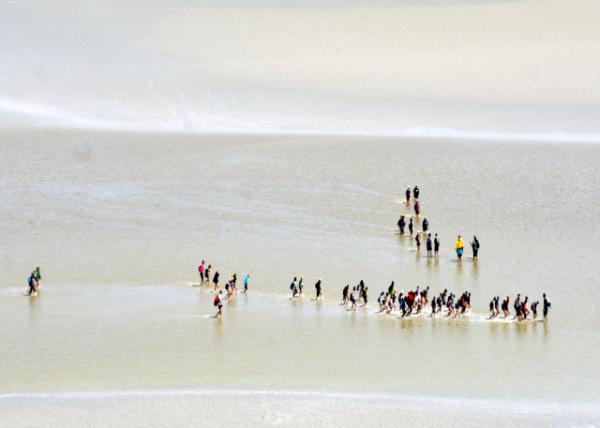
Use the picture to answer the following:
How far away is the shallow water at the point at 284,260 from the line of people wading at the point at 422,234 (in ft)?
0.92

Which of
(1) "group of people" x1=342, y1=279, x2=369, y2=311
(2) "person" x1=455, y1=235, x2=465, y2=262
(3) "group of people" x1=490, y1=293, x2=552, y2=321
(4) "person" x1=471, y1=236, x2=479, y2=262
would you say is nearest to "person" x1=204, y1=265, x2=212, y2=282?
(1) "group of people" x1=342, y1=279, x2=369, y2=311

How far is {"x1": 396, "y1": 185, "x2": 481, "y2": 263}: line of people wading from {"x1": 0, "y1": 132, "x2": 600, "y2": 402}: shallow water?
0.28 m

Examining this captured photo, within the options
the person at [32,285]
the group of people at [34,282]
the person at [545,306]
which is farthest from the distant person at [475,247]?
the person at [32,285]

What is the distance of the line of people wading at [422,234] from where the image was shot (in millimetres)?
29266

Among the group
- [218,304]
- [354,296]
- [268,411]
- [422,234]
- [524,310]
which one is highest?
[422,234]

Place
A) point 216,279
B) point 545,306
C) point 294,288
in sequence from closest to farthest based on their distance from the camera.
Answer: point 545,306, point 294,288, point 216,279

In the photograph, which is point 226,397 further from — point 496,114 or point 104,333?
point 496,114

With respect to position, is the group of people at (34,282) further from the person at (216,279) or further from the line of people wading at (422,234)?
the line of people wading at (422,234)

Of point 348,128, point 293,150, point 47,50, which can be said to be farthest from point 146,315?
point 47,50

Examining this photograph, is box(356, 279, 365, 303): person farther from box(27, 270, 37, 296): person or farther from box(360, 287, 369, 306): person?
box(27, 270, 37, 296): person

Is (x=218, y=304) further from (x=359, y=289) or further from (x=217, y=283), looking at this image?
(x=359, y=289)

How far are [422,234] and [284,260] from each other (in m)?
3.90

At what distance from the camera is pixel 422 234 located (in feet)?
101

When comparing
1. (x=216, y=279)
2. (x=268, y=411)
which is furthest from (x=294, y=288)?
(x=268, y=411)
